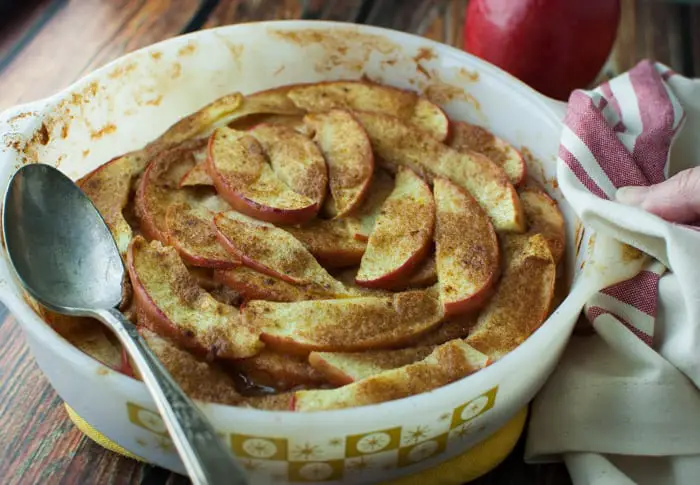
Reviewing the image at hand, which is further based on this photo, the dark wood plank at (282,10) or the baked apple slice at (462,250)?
the dark wood plank at (282,10)

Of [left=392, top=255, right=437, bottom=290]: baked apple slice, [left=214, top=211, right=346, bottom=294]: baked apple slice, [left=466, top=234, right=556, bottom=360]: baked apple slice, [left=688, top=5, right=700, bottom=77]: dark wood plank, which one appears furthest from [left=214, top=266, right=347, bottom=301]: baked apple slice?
[left=688, top=5, right=700, bottom=77]: dark wood plank

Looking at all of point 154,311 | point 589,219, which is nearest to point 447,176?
point 589,219

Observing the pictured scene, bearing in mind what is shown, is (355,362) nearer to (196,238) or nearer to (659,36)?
(196,238)

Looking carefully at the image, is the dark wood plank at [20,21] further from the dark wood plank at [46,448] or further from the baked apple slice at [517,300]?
the baked apple slice at [517,300]

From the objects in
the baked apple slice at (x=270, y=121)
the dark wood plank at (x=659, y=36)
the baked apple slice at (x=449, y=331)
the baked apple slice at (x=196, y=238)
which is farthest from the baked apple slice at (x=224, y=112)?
the dark wood plank at (x=659, y=36)

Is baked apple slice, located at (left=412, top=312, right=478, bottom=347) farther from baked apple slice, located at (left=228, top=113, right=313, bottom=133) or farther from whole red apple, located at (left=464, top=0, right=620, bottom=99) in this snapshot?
whole red apple, located at (left=464, top=0, right=620, bottom=99)

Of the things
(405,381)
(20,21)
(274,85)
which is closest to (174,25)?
(20,21)
